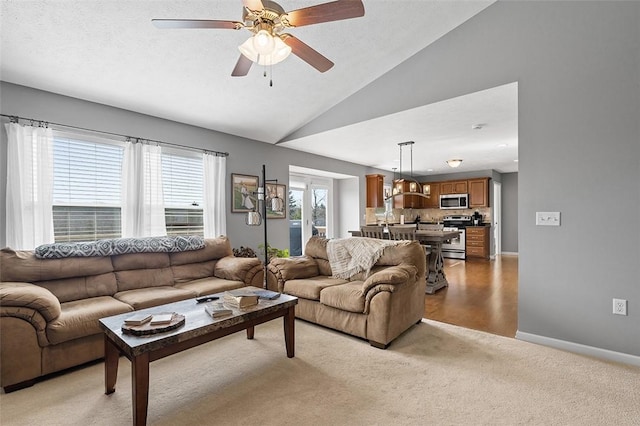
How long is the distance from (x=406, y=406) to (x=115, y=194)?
368cm

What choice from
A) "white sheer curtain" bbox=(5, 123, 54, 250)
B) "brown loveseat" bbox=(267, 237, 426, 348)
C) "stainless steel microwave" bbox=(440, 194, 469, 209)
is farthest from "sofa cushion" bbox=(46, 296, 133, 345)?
"stainless steel microwave" bbox=(440, 194, 469, 209)

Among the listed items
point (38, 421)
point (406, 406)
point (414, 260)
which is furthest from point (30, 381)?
point (414, 260)

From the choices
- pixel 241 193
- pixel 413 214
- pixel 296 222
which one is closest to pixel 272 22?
pixel 241 193

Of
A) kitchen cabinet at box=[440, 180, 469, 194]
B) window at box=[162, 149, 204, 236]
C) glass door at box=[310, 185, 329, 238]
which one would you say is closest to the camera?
window at box=[162, 149, 204, 236]

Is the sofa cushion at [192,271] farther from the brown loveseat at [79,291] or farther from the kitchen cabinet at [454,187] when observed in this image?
the kitchen cabinet at [454,187]

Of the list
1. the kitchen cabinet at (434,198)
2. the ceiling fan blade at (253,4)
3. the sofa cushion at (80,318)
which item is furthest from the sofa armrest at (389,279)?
the kitchen cabinet at (434,198)

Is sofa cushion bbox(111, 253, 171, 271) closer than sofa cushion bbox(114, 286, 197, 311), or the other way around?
sofa cushion bbox(114, 286, 197, 311)

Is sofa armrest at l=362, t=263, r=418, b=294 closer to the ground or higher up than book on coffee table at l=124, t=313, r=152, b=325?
higher up

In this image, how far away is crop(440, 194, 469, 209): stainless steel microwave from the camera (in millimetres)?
8297

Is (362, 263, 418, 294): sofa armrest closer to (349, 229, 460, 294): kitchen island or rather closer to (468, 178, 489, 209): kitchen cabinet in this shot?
(349, 229, 460, 294): kitchen island

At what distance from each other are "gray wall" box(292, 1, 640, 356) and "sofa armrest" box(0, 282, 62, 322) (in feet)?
13.1

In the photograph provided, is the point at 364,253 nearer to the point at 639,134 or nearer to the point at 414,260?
the point at 414,260

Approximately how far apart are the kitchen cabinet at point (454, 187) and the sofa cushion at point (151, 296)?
761 centimetres

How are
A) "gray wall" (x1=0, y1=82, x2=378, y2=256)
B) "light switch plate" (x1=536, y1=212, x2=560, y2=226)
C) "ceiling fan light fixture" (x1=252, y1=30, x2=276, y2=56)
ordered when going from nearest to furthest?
"ceiling fan light fixture" (x1=252, y1=30, x2=276, y2=56), "light switch plate" (x1=536, y1=212, x2=560, y2=226), "gray wall" (x1=0, y1=82, x2=378, y2=256)
